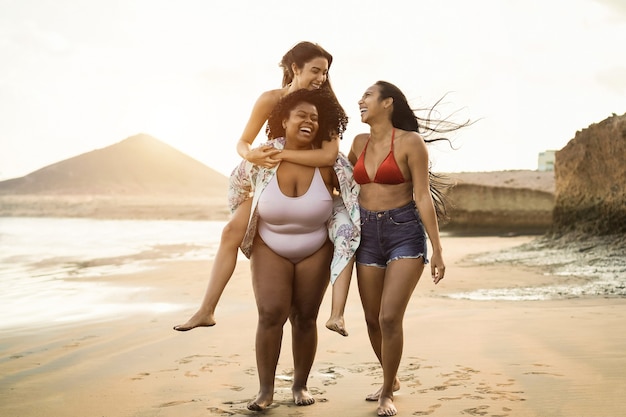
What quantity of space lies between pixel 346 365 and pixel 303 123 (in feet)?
7.28

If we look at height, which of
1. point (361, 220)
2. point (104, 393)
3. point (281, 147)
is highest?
point (281, 147)

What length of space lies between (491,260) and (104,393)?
10835mm

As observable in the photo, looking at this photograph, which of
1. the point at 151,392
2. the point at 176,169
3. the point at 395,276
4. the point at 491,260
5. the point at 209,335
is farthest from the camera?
the point at 176,169

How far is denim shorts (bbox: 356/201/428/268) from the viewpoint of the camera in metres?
4.46

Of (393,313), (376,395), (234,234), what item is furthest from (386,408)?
(234,234)

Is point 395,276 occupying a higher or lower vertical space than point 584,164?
lower

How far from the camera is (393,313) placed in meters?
4.39

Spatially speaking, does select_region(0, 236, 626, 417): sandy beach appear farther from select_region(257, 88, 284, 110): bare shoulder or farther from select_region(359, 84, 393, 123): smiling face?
select_region(257, 88, 284, 110): bare shoulder

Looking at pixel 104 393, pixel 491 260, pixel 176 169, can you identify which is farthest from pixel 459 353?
pixel 176 169

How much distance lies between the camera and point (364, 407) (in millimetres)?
4625

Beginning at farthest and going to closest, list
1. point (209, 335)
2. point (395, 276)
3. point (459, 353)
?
point (209, 335)
point (459, 353)
point (395, 276)

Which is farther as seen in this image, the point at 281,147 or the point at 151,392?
the point at 151,392

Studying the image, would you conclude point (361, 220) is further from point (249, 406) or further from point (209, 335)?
point (209, 335)

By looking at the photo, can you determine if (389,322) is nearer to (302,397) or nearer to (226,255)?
(302,397)
